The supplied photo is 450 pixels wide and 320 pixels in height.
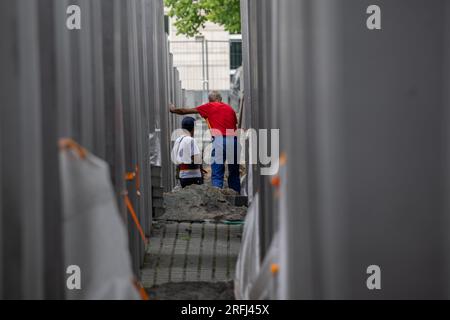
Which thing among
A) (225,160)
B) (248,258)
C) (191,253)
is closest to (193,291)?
(248,258)

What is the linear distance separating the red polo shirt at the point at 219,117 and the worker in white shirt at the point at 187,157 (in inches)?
26.4

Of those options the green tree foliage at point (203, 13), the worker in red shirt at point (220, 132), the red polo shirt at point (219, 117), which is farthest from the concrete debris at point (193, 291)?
the green tree foliage at point (203, 13)

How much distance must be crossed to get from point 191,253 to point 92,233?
3.87m

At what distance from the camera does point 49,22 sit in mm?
3945

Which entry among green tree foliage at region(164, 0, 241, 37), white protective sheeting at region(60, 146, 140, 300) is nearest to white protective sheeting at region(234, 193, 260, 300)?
white protective sheeting at region(60, 146, 140, 300)

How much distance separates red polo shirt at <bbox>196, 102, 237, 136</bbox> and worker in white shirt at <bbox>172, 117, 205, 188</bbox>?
0.67m

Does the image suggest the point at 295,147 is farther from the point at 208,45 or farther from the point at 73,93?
the point at 208,45

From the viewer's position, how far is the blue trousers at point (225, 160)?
1316 centimetres

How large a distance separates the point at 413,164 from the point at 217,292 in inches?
94.6

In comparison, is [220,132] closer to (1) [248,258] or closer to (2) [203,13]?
(1) [248,258]

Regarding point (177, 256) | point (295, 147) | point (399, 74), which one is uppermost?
point (399, 74)

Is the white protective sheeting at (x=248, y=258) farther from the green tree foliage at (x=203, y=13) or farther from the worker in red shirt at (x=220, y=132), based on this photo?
the green tree foliage at (x=203, y=13)

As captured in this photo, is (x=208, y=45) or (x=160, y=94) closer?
(x=160, y=94)

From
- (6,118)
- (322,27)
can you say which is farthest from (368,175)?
(6,118)
